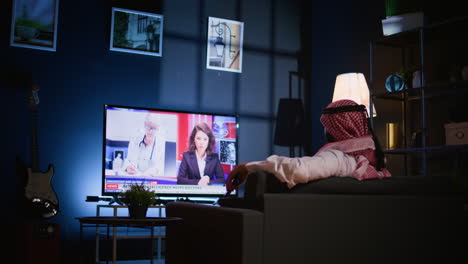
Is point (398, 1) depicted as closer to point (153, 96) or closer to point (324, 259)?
point (153, 96)

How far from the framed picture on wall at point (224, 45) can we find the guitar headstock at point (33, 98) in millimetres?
1748

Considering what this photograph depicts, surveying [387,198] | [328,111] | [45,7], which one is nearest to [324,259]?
[387,198]

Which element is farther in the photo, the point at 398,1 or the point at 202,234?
the point at 398,1

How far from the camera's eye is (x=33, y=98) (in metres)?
4.32

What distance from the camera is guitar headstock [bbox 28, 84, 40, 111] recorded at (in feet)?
14.1

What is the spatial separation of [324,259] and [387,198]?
393 millimetres

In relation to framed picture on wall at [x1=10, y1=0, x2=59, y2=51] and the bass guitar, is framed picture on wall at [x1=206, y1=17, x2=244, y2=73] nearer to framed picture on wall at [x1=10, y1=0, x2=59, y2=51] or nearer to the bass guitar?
framed picture on wall at [x1=10, y1=0, x2=59, y2=51]

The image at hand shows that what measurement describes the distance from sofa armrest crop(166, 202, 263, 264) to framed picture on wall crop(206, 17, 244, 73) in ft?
9.53

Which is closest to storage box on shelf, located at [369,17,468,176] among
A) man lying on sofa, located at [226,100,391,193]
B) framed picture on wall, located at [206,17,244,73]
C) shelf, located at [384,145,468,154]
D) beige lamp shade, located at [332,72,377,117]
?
shelf, located at [384,145,468,154]

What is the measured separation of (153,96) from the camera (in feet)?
16.7

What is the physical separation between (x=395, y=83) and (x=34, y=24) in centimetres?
325

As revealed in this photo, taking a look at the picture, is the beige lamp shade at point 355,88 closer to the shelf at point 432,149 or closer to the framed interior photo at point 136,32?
the shelf at point 432,149

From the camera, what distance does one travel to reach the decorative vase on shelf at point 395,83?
15.7ft

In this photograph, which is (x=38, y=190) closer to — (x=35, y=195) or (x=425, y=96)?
(x=35, y=195)
